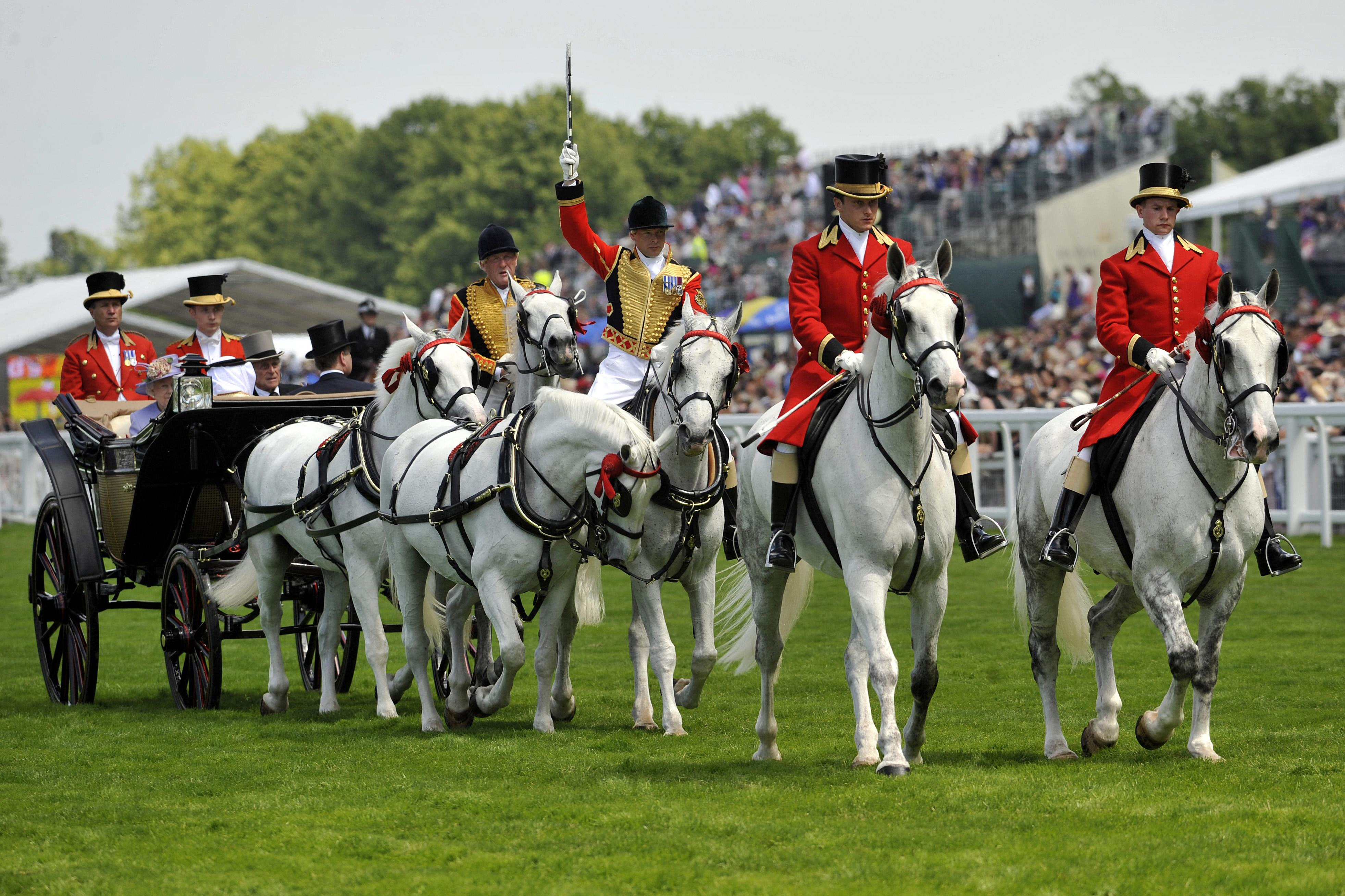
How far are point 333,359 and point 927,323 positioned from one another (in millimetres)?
6924

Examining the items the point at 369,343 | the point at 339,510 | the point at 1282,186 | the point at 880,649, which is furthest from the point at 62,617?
the point at 1282,186

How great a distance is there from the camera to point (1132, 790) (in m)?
6.57

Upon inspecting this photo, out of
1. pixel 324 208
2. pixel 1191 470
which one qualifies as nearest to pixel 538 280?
pixel 1191 470

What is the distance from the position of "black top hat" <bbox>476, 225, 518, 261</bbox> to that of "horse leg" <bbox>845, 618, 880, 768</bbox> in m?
3.90

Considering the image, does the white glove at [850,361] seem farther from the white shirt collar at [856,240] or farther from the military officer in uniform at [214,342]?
the military officer in uniform at [214,342]

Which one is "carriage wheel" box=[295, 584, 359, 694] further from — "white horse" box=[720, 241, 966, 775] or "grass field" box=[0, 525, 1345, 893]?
"white horse" box=[720, 241, 966, 775]

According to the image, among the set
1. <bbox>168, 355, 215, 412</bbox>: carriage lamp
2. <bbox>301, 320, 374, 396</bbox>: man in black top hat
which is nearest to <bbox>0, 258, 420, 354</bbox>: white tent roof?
<bbox>301, 320, 374, 396</bbox>: man in black top hat

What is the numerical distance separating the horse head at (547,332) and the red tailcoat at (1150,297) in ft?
9.15

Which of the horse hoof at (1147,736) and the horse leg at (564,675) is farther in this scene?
the horse leg at (564,675)

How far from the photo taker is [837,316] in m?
8.00

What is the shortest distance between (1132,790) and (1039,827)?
0.75 metres

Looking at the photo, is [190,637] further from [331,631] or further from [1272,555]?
[1272,555]

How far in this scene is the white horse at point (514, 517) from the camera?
8086 millimetres

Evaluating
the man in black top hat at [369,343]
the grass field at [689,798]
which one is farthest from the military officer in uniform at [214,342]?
the man in black top hat at [369,343]
